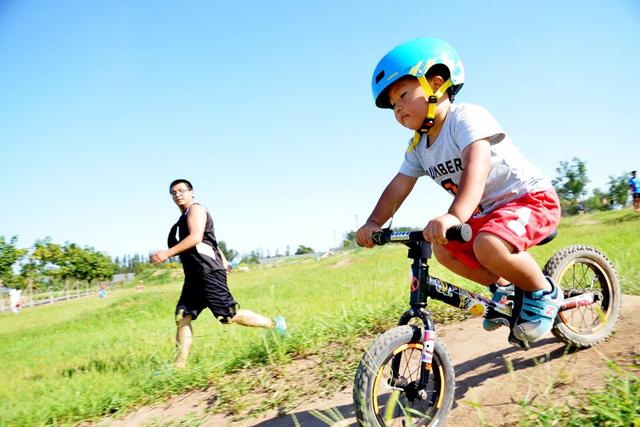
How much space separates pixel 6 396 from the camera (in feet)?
13.4

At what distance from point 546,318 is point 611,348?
2.51ft

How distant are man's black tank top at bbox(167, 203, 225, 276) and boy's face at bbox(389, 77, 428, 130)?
9.91 feet

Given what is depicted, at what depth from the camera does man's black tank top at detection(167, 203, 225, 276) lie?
4.82 m

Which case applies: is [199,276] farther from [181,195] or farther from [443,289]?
[443,289]

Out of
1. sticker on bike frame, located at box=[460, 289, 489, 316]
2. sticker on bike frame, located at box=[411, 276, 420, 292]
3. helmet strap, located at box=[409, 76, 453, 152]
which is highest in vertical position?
helmet strap, located at box=[409, 76, 453, 152]

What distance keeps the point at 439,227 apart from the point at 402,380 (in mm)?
846

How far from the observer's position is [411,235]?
2279 millimetres

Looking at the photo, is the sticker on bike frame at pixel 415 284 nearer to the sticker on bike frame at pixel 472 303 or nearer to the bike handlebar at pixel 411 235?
the bike handlebar at pixel 411 235

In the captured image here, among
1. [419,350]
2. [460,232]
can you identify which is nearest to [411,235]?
[460,232]

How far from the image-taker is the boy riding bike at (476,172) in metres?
2.40

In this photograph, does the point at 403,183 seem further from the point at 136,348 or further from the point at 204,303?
the point at 136,348

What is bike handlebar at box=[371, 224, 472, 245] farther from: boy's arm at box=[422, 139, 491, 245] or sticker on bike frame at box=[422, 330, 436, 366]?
sticker on bike frame at box=[422, 330, 436, 366]

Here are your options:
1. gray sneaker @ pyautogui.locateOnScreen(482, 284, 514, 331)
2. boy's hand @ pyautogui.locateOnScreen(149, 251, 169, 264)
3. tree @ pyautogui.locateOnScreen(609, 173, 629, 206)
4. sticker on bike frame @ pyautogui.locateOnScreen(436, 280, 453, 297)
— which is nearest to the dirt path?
gray sneaker @ pyautogui.locateOnScreen(482, 284, 514, 331)

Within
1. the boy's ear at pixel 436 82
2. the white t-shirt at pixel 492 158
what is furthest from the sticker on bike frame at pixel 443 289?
the boy's ear at pixel 436 82
